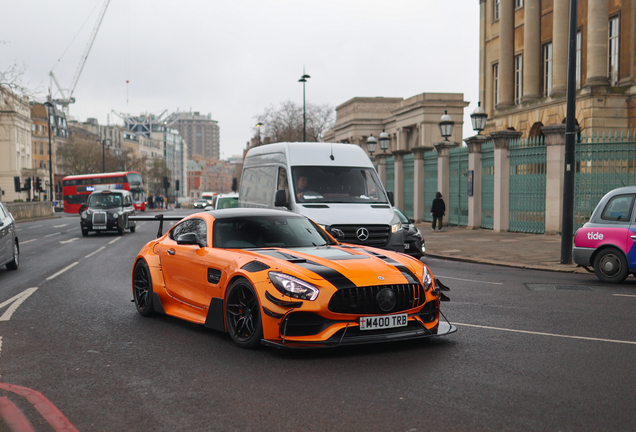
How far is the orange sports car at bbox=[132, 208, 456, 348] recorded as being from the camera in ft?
19.1

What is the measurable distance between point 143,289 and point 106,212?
67.7 feet

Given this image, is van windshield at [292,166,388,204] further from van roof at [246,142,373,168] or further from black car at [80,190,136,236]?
black car at [80,190,136,236]

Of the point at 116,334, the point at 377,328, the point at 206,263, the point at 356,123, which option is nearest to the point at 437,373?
the point at 377,328

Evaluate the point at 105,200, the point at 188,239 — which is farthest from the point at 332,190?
the point at 105,200

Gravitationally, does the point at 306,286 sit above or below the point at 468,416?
above

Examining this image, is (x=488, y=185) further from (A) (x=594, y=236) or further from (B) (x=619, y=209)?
(B) (x=619, y=209)

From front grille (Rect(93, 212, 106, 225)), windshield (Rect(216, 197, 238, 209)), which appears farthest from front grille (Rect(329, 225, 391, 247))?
front grille (Rect(93, 212, 106, 225))

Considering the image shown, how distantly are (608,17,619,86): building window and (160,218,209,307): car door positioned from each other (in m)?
25.4

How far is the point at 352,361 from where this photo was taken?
5785 mm

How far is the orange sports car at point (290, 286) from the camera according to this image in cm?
583

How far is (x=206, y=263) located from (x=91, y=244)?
16.8 m

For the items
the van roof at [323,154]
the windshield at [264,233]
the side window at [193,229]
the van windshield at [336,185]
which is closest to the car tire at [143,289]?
the side window at [193,229]

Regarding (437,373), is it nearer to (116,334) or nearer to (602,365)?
(602,365)

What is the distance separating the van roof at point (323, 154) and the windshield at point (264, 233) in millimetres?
6644
